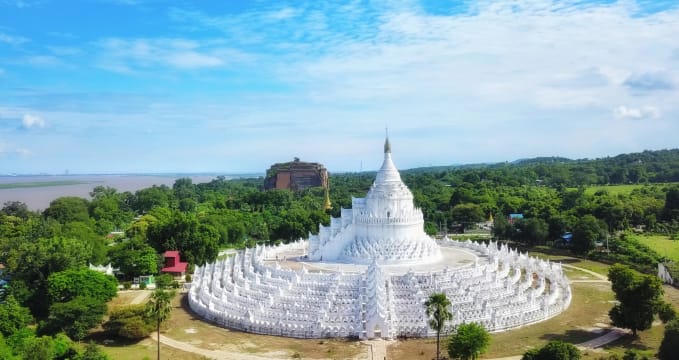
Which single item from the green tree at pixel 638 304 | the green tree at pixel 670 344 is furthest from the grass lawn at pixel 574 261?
the green tree at pixel 670 344

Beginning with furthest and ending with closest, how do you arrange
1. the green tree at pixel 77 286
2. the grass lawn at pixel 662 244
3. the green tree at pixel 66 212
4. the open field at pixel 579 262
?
the green tree at pixel 66 212, the grass lawn at pixel 662 244, the open field at pixel 579 262, the green tree at pixel 77 286

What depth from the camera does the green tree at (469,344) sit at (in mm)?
35000

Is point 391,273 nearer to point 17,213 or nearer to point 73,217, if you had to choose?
point 73,217

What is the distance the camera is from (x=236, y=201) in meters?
132

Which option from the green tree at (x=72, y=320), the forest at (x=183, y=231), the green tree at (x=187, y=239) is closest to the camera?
the green tree at (x=72, y=320)

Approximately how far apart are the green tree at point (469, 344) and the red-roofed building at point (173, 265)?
40.1 m

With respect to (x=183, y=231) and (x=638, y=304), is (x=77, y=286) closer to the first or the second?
(x=183, y=231)

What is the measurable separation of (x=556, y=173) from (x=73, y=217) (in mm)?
151877

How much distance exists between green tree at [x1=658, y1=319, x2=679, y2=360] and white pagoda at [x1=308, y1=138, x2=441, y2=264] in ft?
85.2

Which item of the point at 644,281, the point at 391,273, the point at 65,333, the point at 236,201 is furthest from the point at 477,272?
the point at 236,201

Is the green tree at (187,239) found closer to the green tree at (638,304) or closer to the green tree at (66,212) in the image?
the green tree at (66,212)

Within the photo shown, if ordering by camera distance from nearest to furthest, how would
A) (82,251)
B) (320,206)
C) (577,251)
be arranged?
(82,251), (577,251), (320,206)

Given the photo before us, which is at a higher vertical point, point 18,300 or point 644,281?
point 644,281

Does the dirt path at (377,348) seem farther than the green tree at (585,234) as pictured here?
No
